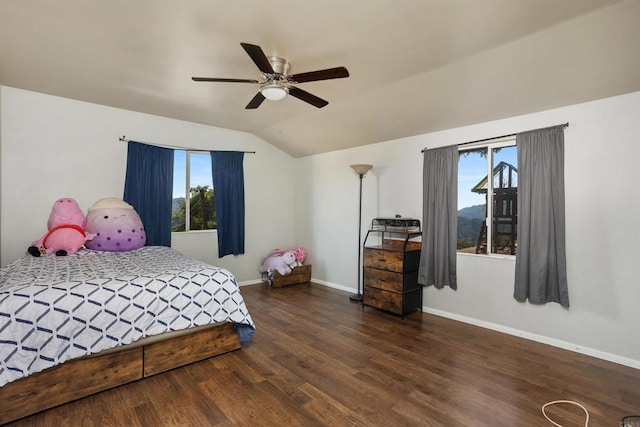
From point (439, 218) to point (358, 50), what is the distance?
2.16 m

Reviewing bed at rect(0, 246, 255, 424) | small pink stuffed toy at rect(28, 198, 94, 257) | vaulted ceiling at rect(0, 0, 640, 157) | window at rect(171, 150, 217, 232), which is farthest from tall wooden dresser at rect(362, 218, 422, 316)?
small pink stuffed toy at rect(28, 198, 94, 257)

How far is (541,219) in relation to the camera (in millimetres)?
2967

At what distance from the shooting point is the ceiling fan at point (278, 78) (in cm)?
207

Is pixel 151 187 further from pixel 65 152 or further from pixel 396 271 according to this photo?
pixel 396 271

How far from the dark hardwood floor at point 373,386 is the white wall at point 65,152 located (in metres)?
2.50

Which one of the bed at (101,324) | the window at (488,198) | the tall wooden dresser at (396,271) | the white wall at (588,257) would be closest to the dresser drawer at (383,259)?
the tall wooden dresser at (396,271)

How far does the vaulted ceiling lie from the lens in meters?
2.01

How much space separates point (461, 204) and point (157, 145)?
163 inches

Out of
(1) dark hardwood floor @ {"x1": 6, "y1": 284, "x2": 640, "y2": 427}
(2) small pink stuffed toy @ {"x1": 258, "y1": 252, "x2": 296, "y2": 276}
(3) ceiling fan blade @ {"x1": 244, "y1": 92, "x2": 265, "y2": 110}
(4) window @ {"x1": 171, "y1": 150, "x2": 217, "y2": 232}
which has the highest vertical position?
(3) ceiling fan blade @ {"x1": 244, "y1": 92, "x2": 265, "y2": 110}

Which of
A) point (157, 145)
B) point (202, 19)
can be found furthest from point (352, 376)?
point (157, 145)

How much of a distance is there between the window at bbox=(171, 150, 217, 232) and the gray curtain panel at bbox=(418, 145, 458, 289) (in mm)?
3244

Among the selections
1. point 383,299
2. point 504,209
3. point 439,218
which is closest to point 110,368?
point 383,299

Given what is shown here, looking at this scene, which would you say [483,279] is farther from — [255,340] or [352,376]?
[255,340]

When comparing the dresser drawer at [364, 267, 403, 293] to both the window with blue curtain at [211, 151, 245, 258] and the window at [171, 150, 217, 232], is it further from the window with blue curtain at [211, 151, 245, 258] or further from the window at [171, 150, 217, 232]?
the window at [171, 150, 217, 232]
